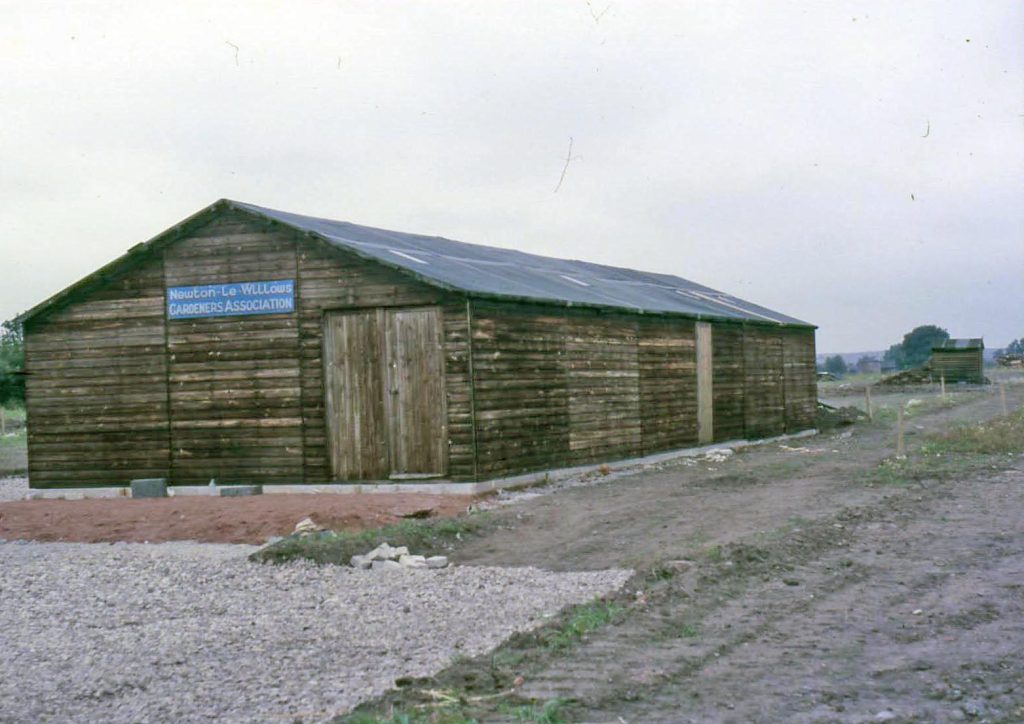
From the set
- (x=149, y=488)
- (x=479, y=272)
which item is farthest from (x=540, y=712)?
(x=479, y=272)

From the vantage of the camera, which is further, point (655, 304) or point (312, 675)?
point (655, 304)

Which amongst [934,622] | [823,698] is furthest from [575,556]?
[823,698]

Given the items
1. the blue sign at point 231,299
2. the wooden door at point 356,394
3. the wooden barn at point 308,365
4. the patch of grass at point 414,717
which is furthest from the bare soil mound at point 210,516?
the patch of grass at point 414,717

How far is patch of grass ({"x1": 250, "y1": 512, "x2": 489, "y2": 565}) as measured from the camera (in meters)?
12.2

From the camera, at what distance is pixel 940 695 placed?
20.2ft

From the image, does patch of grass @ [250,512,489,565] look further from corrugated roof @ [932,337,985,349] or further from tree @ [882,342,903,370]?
tree @ [882,342,903,370]

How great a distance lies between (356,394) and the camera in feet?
59.6

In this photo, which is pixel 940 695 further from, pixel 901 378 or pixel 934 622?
pixel 901 378

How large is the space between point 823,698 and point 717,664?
0.91m

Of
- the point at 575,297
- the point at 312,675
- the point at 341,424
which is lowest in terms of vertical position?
the point at 312,675

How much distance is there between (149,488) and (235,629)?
10849 mm

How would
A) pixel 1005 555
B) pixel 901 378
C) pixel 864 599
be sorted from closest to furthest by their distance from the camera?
pixel 864 599 < pixel 1005 555 < pixel 901 378

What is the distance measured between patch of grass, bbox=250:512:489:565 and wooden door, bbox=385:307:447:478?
13.0ft

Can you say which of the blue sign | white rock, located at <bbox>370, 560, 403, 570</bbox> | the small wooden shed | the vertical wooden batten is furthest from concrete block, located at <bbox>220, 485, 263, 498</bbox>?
the small wooden shed
